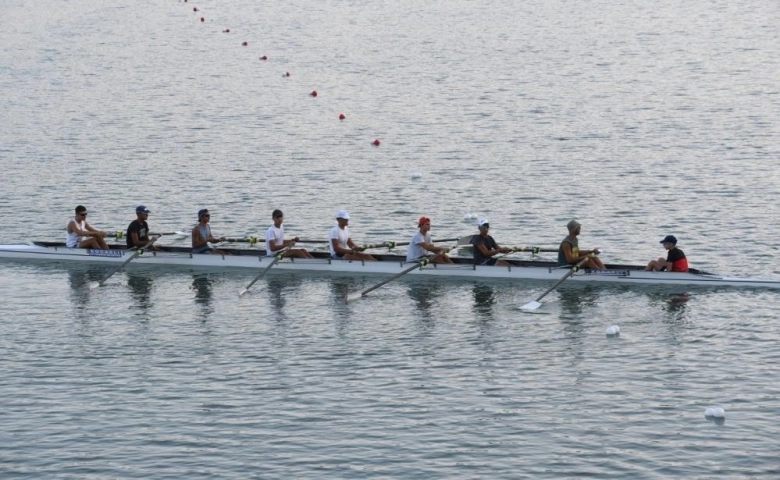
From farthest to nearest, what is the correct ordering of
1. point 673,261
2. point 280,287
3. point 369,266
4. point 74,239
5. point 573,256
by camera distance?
point 74,239 < point 369,266 < point 280,287 < point 573,256 < point 673,261

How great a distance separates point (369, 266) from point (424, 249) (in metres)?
1.70

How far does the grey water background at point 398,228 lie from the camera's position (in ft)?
81.6

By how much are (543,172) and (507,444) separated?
89.3 ft

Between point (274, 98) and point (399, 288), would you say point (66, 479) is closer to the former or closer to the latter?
point (399, 288)

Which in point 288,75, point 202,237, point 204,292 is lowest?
point 204,292

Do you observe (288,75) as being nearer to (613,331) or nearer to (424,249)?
(424,249)

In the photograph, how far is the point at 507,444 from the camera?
958 inches

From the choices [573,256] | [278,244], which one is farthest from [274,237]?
[573,256]

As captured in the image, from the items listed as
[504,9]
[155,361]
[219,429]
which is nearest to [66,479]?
[219,429]

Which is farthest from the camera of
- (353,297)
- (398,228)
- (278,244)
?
(398,228)

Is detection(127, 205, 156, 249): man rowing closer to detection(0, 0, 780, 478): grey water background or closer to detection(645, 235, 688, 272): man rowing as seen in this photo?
detection(0, 0, 780, 478): grey water background

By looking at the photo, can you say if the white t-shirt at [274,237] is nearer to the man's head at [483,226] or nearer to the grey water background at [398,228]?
the grey water background at [398,228]

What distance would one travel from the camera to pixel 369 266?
3694 centimetres

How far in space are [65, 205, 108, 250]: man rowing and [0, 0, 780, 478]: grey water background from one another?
116 cm
